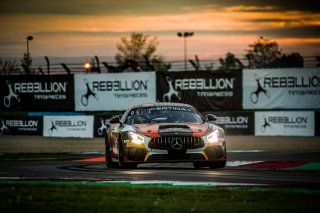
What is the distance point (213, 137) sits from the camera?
16281 mm

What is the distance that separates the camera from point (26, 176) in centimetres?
1487

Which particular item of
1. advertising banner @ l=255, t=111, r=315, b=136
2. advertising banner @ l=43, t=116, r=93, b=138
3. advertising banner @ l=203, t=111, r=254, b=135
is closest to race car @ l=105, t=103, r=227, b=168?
advertising banner @ l=255, t=111, r=315, b=136

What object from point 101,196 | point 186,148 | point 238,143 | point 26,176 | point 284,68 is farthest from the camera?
point 284,68

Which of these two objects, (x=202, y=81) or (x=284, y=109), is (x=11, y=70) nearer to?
(x=202, y=81)

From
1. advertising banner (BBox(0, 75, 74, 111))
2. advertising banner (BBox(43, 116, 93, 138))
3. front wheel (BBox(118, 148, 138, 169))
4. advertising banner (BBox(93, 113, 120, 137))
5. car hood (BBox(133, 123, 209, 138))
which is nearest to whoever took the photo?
car hood (BBox(133, 123, 209, 138))

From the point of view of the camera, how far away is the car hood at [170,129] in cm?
1612

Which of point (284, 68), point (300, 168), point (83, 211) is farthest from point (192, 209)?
point (284, 68)

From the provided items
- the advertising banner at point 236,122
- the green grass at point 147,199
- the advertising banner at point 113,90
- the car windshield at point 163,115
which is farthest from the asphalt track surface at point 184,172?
the advertising banner at point 113,90

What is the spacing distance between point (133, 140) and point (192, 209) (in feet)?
22.1

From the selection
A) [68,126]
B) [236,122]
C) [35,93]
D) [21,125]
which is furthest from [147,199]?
[35,93]

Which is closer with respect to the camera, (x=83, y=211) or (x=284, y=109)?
(x=83, y=211)

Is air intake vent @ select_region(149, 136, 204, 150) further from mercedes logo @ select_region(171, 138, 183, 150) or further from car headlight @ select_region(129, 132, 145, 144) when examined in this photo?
car headlight @ select_region(129, 132, 145, 144)

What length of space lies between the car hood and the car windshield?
498 millimetres

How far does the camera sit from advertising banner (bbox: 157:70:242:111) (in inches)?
1428
